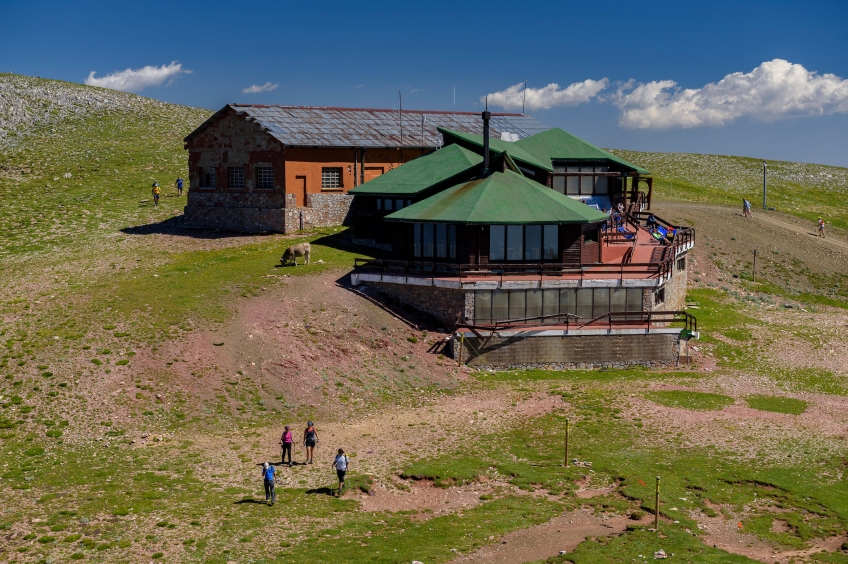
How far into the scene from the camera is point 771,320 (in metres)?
60.9

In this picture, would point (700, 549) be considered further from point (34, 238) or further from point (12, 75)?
point (12, 75)

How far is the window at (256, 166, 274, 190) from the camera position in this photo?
215ft

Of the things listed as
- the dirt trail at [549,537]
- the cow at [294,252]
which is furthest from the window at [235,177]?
the dirt trail at [549,537]

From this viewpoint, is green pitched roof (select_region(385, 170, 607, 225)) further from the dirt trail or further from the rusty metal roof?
the dirt trail

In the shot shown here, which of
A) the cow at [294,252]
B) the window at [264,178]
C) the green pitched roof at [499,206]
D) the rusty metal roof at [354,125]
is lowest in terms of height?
the cow at [294,252]

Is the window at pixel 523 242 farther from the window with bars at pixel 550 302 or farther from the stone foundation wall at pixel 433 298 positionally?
the stone foundation wall at pixel 433 298

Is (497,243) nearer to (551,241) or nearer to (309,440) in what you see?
(551,241)

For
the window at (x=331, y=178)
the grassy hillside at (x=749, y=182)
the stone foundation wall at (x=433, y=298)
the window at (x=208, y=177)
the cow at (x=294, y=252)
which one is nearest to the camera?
the stone foundation wall at (x=433, y=298)

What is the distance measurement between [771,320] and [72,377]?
4431 centimetres

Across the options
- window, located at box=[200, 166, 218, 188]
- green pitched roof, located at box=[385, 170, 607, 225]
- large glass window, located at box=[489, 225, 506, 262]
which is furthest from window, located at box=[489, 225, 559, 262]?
window, located at box=[200, 166, 218, 188]

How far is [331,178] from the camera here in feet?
221

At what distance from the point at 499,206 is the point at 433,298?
6.60 meters

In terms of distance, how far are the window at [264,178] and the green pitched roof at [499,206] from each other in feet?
51.9

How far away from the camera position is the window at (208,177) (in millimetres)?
68750
